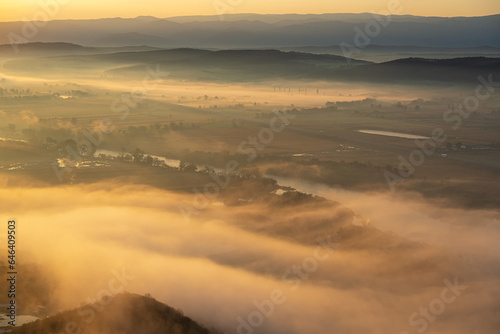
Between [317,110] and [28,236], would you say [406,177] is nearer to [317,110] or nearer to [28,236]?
Result: [28,236]

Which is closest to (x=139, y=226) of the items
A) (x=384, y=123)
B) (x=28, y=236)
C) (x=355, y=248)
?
(x=28, y=236)

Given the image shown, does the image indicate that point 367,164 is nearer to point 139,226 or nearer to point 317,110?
point 139,226

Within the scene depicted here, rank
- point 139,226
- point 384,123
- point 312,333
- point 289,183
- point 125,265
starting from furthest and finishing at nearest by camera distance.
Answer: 1. point 384,123
2. point 289,183
3. point 139,226
4. point 125,265
5. point 312,333

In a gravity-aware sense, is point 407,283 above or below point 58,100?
above

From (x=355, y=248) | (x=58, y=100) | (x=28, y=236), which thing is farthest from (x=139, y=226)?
(x=58, y=100)

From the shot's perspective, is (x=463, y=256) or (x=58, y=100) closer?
(x=463, y=256)

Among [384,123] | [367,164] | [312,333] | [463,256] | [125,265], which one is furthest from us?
[384,123]
